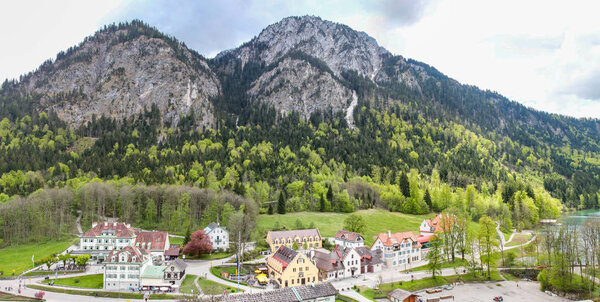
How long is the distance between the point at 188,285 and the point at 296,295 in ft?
55.5

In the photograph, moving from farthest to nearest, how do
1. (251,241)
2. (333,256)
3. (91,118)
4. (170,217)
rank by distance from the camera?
(91,118)
(170,217)
(251,241)
(333,256)

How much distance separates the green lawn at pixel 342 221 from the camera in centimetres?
9181

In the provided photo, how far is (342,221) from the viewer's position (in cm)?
10131

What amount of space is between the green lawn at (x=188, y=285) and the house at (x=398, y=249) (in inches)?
1347

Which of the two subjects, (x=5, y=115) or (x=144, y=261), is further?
(x=5, y=115)

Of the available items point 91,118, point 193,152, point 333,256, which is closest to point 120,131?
point 91,118

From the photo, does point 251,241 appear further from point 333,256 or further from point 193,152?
point 193,152

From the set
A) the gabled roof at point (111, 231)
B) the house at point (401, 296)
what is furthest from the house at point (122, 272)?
the house at point (401, 296)

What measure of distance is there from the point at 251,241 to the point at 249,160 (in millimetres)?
67652

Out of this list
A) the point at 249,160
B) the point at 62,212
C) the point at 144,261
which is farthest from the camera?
the point at 249,160

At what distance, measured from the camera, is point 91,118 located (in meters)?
197

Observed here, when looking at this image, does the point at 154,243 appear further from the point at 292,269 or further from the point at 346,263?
the point at 346,263

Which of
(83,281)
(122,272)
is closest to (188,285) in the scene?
(122,272)

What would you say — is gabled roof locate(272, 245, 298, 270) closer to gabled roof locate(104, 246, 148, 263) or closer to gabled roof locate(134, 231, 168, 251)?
gabled roof locate(104, 246, 148, 263)
